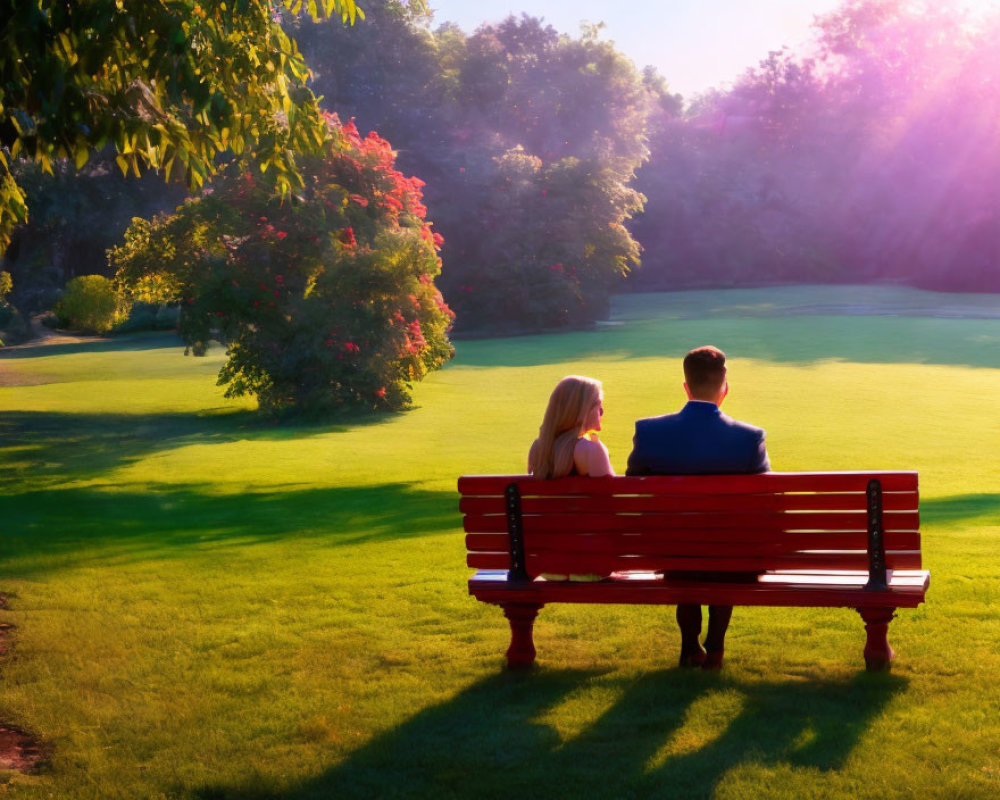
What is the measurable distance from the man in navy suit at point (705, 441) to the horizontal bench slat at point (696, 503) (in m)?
0.21

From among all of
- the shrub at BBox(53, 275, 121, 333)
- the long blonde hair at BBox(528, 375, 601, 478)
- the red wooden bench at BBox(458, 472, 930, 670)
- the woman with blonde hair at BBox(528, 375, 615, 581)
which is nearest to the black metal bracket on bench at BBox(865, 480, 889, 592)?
the red wooden bench at BBox(458, 472, 930, 670)

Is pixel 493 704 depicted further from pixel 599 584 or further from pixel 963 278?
pixel 963 278

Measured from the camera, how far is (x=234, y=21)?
746cm

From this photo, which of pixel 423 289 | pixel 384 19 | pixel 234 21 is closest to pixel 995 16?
pixel 384 19

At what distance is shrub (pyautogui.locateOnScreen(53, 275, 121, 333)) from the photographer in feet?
151

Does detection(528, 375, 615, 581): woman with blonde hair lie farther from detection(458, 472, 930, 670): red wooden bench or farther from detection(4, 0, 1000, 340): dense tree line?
detection(4, 0, 1000, 340): dense tree line

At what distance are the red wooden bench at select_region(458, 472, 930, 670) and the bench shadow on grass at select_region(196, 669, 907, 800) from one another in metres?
0.35

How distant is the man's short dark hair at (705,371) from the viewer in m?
5.21

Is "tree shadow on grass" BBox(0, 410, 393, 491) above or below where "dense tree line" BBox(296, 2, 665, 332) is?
below

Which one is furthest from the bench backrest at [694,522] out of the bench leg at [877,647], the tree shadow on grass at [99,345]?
the tree shadow on grass at [99,345]

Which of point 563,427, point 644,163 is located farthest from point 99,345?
point 563,427

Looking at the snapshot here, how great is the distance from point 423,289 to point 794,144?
165 feet

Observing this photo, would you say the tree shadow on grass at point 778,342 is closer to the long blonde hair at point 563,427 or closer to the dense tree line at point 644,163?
the dense tree line at point 644,163

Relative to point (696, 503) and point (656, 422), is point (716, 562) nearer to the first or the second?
point (696, 503)
